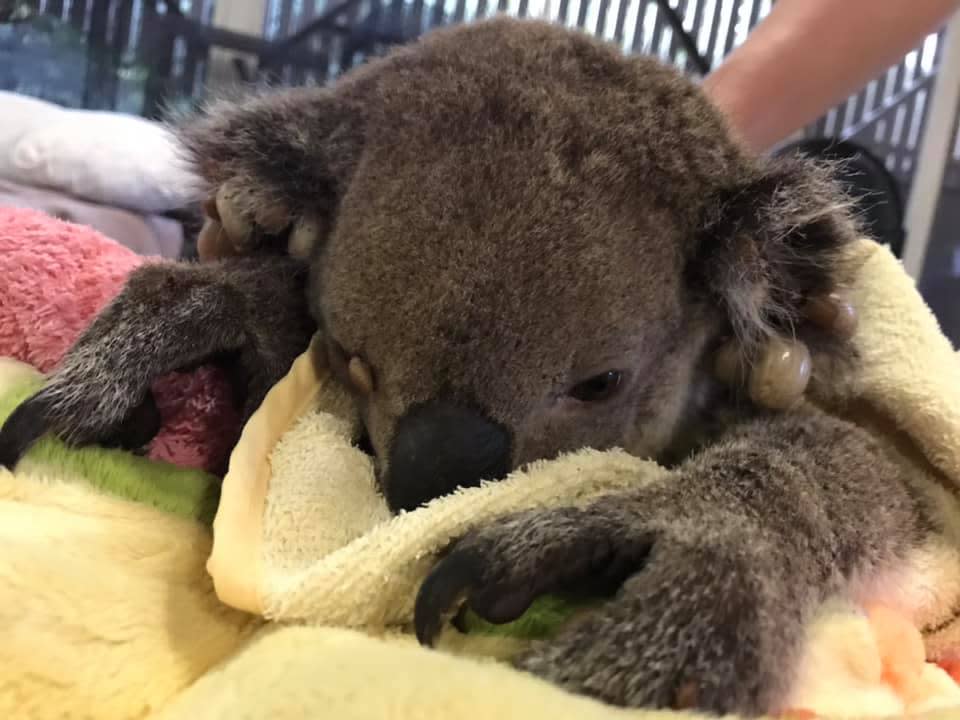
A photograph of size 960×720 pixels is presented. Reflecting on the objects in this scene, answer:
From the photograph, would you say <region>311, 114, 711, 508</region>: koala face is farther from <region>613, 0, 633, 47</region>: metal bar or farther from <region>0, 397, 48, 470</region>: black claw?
<region>613, 0, 633, 47</region>: metal bar

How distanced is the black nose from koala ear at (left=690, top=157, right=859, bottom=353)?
0.95ft

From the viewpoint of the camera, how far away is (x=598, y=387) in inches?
32.6

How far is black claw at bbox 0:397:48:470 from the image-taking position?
808 mm

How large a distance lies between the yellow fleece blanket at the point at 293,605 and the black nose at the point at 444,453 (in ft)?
0.10

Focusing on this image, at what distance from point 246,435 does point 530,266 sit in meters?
0.28

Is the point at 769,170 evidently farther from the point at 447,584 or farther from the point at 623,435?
the point at 447,584

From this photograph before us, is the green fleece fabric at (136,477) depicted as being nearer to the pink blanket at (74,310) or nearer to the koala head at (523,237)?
the pink blanket at (74,310)

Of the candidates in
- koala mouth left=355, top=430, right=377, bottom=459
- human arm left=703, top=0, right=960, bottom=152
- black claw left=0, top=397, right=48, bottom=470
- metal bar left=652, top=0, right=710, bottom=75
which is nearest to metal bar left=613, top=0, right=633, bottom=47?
metal bar left=652, top=0, right=710, bottom=75

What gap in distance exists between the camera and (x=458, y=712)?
49 centimetres

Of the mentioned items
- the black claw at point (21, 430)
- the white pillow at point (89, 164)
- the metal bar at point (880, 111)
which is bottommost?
the white pillow at point (89, 164)

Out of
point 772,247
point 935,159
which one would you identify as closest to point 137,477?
point 772,247

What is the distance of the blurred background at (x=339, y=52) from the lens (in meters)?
4.46

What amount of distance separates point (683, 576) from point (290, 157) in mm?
586

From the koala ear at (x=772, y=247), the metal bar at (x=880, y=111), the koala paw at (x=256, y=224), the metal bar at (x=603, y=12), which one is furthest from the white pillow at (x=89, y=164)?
the metal bar at (x=880, y=111)
